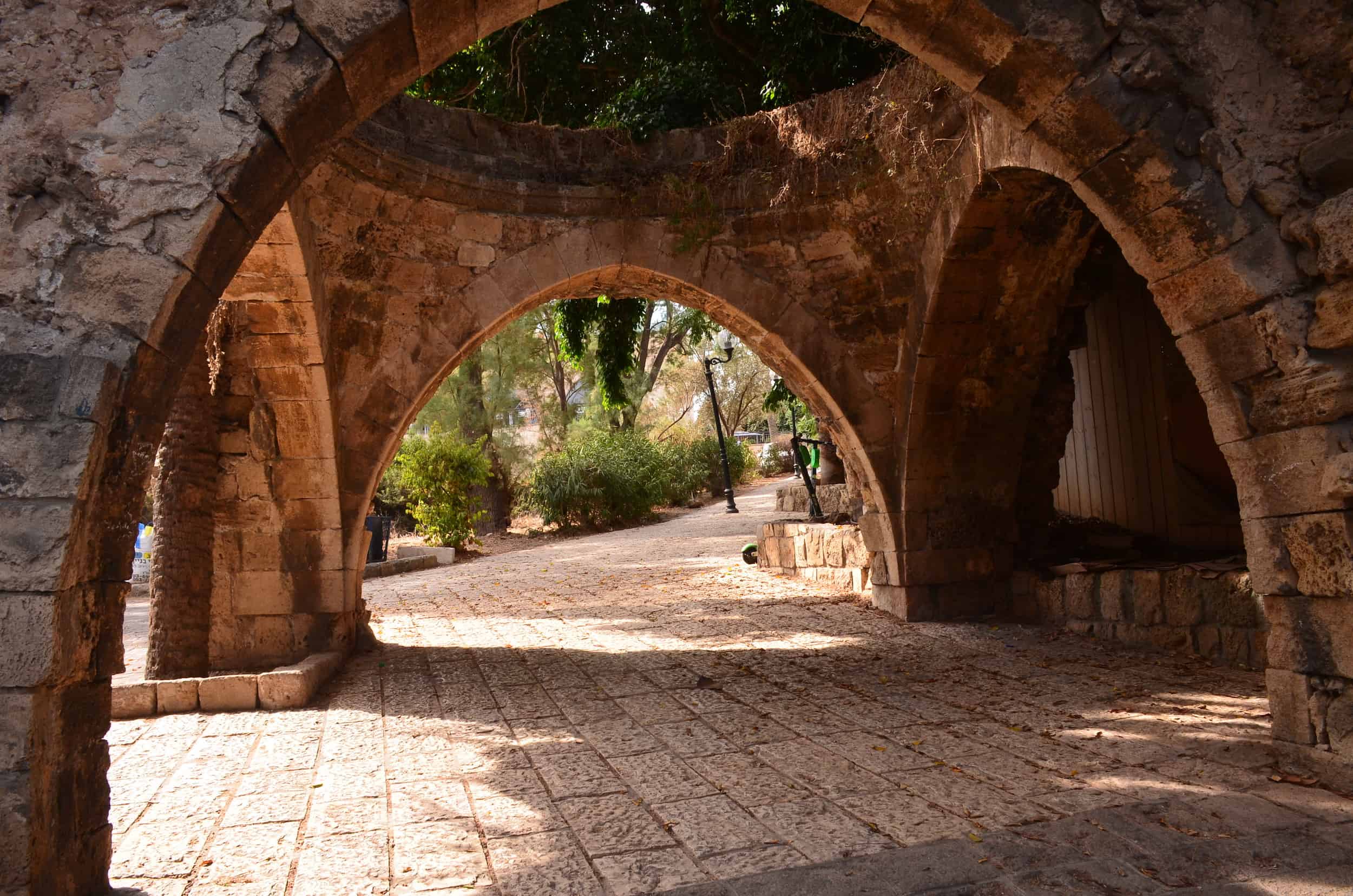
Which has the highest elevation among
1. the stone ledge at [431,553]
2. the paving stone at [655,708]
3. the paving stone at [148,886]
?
the stone ledge at [431,553]

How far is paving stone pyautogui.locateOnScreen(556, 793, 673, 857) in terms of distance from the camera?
8.82 feet

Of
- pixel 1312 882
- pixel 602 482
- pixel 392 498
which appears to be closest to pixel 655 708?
pixel 1312 882

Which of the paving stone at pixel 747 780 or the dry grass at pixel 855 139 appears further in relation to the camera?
the dry grass at pixel 855 139

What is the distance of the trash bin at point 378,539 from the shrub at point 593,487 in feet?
9.65

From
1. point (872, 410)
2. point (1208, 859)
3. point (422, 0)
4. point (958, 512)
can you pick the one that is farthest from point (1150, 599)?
point (422, 0)

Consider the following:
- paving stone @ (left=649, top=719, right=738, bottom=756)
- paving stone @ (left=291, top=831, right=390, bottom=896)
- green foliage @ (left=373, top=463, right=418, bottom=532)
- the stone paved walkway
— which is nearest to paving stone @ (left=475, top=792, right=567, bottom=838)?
the stone paved walkway

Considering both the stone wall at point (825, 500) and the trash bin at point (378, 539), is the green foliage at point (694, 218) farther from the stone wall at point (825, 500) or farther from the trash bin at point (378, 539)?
the trash bin at point (378, 539)

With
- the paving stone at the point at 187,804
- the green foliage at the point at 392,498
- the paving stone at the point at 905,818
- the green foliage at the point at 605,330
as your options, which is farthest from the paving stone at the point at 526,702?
the green foliage at the point at 392,498

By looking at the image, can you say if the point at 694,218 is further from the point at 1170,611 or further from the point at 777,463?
the point at 777,463

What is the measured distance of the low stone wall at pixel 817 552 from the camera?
297 inches

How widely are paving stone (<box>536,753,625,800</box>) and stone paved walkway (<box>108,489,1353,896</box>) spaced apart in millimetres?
16

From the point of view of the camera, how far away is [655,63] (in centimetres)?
794

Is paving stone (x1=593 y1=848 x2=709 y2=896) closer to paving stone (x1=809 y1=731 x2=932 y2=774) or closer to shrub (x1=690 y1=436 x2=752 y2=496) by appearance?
paving stone (x1=809 y1=731 x2=932 y2=774)

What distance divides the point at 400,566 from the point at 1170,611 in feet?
29.1
